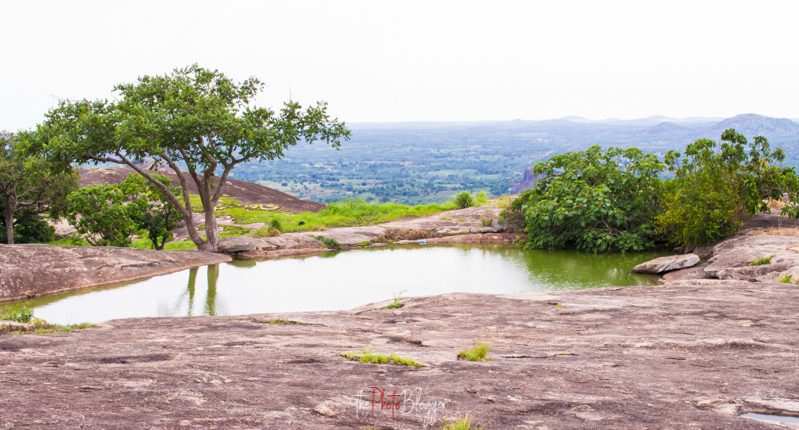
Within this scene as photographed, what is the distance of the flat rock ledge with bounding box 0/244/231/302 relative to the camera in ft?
42.4

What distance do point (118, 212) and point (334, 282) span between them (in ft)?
28.4

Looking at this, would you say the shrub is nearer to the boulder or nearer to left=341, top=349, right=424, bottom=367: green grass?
the boulder

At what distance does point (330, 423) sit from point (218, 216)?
87.1ft

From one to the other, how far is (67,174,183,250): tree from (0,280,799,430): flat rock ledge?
41.3 feet

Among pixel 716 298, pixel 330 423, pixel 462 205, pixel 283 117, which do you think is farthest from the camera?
pixel 462 205

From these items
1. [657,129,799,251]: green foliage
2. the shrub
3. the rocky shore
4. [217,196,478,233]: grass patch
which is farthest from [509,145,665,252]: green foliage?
the rocky shore

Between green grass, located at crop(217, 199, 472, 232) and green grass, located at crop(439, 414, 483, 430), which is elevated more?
green grass, located at crop(439, 414, 483, 430)

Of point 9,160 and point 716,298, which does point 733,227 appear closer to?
point 716,298

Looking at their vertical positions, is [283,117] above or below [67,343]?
above

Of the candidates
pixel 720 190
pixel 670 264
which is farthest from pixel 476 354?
pixel 720 190

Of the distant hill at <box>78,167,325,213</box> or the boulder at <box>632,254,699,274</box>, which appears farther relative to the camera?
the distant hill at <box>78,167,325,213</box>

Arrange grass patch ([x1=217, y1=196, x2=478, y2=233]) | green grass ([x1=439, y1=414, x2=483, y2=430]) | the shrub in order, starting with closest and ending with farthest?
green grass ([x1=439, y1=414, x2=483, y2=430]) < grass patch ([x1=217, y1=196, x2=478, y2=233]) < the shrub

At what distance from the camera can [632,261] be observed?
58.6ft

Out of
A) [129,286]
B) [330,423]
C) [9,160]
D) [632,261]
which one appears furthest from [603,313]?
[9,160]
